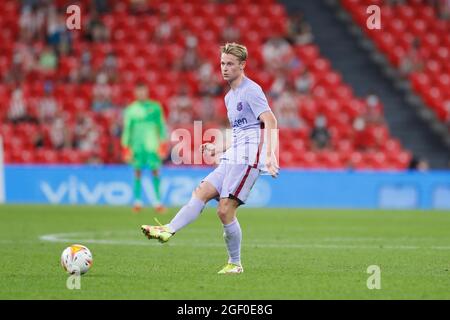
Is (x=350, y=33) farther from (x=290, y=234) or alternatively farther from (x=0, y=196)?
(x=290, y=234)

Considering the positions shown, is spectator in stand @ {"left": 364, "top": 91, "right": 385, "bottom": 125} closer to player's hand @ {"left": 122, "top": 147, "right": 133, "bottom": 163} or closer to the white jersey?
player's hand @ {"left": 122, "top": 147, "right": 133, "bottom": 163}

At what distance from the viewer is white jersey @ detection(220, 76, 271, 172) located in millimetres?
9492

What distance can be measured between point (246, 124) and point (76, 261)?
208 cm

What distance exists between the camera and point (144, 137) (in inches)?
822

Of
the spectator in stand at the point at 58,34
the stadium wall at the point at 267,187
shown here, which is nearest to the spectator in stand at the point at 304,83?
the stadium wall at the point at 267,187

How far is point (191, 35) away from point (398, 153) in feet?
21.9

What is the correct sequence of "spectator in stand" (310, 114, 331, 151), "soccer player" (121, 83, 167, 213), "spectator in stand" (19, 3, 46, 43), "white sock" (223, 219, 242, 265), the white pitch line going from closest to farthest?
"white sock" (223, 219, 242, 265)
the white pitch line
"soccer player" (121, 83, 167, 213)
"spectator in stand" (310, 114, 331, 151)
"spectator in stand" (19, 3, 46, 43)

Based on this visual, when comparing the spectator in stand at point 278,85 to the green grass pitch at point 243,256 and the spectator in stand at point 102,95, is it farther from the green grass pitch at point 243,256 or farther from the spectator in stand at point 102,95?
the green grass pitch at point 243,256

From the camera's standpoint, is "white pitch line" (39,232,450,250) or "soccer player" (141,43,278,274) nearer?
"soccer player" (141,43,278,274)

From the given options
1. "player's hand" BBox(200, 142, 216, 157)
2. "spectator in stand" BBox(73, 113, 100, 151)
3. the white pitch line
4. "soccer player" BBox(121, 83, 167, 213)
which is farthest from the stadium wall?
"player's hand" BBox(200, 142, 216, 157)

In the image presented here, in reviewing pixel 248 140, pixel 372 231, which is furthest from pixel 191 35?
pixel 248 140

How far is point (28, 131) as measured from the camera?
82.7ft

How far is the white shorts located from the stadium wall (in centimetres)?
1364

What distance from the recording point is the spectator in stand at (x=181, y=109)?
83.0 ft
